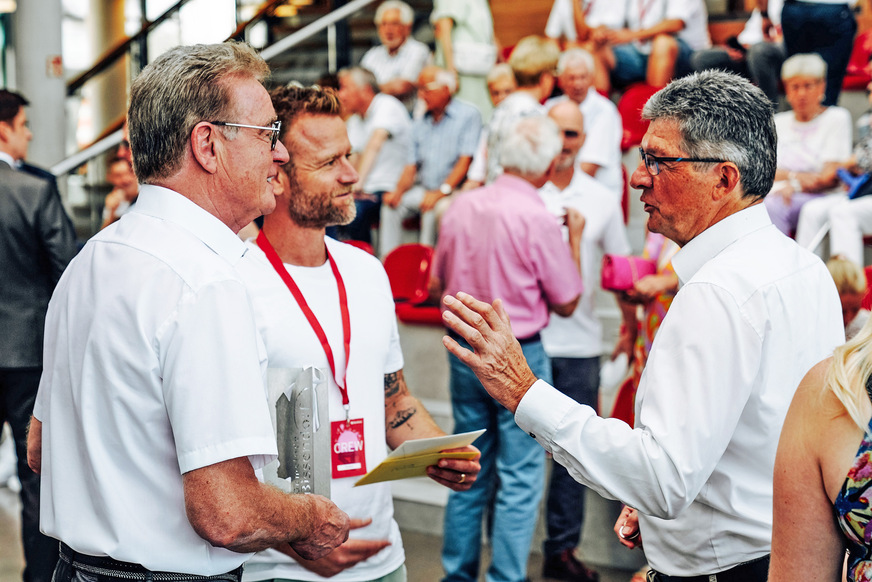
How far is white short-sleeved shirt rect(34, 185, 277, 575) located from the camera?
131cm

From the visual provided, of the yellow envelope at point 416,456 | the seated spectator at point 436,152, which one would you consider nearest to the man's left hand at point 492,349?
the yellow envelope at point 416,456

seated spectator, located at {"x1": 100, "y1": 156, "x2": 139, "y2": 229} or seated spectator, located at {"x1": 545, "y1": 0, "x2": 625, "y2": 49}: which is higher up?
seated spectator, located at {"x1": 545, "y1": 0, "x2": 625, "y2": 49}

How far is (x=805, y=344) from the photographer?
1.65 metres

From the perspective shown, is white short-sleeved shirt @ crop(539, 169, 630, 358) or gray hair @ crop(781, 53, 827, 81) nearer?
white short-sleeved shirt @ crop(539, 169, 630, 358)

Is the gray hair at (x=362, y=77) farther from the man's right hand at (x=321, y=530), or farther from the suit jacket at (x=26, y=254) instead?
the man's right hand at (x=321, y=530)

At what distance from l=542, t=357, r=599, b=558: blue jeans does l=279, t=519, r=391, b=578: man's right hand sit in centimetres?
216

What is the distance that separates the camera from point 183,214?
4.72 feet

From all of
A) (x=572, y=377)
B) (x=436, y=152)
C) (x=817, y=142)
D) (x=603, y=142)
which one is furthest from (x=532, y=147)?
(x=436, y=152)

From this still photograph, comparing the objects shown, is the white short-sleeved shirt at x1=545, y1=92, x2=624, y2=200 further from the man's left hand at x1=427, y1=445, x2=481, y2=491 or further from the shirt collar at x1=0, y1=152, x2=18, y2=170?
the man's left hand at x1=427, y1=445, x2=481, y2=491

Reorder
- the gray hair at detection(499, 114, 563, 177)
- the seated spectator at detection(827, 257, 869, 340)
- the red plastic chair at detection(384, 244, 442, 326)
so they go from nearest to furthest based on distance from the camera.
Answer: the seated spectator at detection(827, 257, 869, 340)
the gray hair at detection(499, 114, 563, 177)
the red plastic chair at detection(384, 244, 442, 326)

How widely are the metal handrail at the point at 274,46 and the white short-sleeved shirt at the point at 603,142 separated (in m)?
2.60

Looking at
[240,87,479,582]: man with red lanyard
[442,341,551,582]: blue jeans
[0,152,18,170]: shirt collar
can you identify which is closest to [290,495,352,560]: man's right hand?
[240,87,479,582]: man with red lanyard

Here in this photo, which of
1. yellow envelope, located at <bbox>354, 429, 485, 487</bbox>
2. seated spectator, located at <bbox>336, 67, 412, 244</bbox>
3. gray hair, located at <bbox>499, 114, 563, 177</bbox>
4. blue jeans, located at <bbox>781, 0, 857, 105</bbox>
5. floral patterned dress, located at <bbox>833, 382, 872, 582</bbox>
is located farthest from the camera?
seated spectator, located at <bbox>336, 67, 412, 244</bbox>

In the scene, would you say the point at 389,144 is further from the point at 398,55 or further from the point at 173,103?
the point at 173,103
